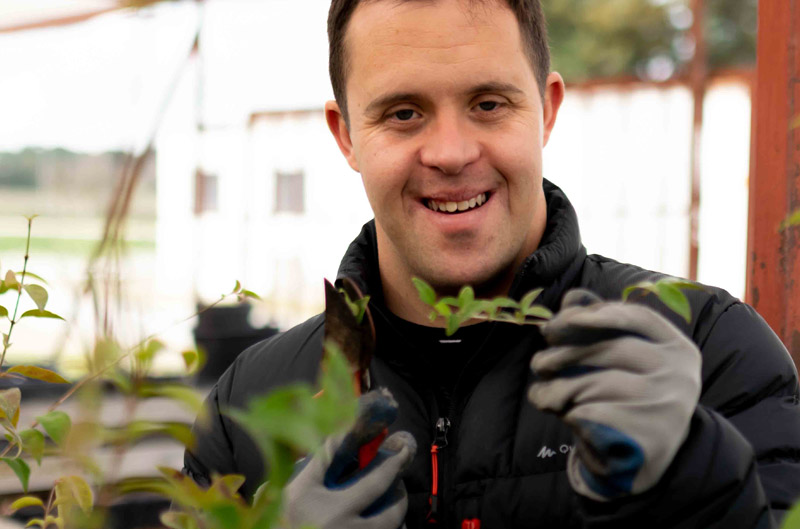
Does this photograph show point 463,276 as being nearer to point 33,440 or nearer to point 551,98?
point 551,98

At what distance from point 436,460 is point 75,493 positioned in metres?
0.66

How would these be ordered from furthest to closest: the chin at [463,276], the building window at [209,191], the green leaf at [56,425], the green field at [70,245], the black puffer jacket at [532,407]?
1. the building window at [209,191]
2. the chin at [463,276]
3. the black puffer jacket at [532,407]
4. the green field at [70,245]
5. the green leaf at [56,425]

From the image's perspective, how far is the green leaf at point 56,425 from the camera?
65 cm

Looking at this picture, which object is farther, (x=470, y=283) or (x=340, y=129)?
(x=340, y=129)

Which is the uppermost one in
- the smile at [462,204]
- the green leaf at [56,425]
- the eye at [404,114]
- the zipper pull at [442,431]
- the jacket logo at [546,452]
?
the eye at [404,114]

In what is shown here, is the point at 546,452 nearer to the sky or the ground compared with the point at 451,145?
nearer to the ground

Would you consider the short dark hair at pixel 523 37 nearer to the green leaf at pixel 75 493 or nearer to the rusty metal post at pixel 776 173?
the rusty metal post at pixel 776 173

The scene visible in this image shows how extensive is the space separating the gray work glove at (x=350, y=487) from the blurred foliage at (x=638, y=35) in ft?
60.6

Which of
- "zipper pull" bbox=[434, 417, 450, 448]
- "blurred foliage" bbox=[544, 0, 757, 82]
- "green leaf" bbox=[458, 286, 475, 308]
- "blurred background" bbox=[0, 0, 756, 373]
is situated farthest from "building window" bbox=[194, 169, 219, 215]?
"green leaf" bbox=[458, 286, 475, 308]

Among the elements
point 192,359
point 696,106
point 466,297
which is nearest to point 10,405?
point 192,359

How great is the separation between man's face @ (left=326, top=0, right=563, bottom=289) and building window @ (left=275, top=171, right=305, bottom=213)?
9.15m

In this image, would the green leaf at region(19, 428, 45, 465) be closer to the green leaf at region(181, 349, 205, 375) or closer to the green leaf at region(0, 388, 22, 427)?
the green leaf at region(0, 388, 22, 427)

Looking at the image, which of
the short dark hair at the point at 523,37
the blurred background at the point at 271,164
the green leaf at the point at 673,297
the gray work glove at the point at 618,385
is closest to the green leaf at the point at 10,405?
the gray work glove at the point at 618,385

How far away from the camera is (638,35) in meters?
19.2
